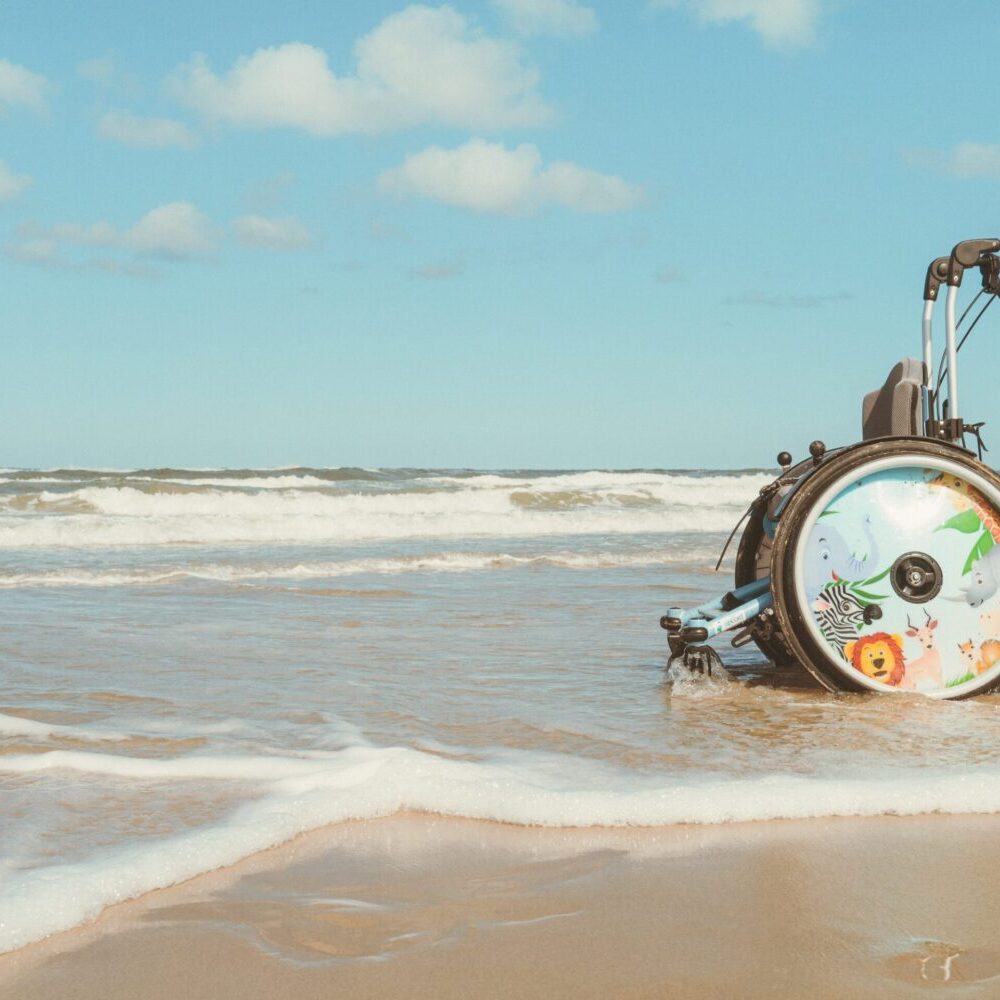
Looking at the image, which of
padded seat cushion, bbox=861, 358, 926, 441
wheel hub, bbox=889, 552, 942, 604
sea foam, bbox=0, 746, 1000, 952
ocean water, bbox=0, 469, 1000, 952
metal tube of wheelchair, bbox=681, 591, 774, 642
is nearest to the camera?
sea foam, bbox=0, 746, 1000, 952

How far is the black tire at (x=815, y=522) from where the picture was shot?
4.10 metres

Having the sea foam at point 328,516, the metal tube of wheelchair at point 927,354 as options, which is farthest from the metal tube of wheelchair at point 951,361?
the sea foam at point 328,516

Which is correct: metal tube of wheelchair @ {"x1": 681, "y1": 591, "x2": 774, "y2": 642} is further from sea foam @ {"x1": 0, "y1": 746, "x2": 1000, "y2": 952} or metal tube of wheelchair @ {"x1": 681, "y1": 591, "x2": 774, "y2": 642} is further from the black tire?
sea foam @ {"x1": 0, "y1": 746, "x2": 1000, "y2": 952}

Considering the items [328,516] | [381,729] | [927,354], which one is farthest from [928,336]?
[328,516]

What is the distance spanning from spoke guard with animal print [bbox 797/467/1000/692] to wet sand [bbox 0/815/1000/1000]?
125cm

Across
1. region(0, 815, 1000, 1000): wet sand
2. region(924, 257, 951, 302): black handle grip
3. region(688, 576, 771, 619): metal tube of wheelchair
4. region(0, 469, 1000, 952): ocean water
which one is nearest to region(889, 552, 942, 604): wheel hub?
region(0, 469, 1000, 952): ocean water

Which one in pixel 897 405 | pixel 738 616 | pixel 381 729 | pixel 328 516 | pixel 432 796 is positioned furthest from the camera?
pixel 328 516

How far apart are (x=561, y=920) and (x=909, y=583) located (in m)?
2.26

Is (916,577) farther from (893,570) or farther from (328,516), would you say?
(328,516)

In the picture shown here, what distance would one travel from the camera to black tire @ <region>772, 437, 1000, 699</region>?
4098 mm

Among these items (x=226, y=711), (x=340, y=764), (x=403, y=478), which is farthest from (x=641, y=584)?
(x=403, y=478)

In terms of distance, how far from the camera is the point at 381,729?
12.7 feet

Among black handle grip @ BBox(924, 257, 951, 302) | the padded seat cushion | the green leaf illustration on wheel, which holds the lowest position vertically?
the green leaf illustration on wheel

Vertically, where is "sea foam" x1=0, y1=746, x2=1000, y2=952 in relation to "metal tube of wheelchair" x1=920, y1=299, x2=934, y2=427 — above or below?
below
